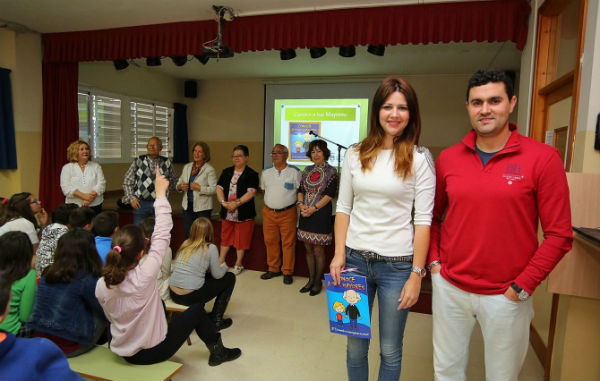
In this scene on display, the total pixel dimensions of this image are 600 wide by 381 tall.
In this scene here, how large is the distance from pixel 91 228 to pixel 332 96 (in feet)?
18.9

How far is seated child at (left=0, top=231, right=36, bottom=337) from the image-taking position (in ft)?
5.72

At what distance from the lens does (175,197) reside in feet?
23.7

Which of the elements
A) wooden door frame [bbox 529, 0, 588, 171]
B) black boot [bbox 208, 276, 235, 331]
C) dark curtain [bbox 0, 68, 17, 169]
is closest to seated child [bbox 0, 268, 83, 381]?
black boot [bbox 208, 276, 235, 331]

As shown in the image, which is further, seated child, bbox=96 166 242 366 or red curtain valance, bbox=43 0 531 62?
red curtain valance, bbox=43 0 531 62

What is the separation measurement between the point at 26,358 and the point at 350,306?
1.00 meters

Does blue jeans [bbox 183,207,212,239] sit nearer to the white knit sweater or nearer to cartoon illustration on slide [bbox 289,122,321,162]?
the white knit sweater

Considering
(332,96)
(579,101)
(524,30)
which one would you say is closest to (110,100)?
(332,96)

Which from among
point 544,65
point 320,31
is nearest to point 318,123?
A: point 320,31

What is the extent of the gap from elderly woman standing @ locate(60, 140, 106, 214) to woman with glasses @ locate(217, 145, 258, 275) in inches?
50.8

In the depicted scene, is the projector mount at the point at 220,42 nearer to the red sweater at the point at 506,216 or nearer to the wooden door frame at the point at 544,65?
the wooden door frame at the point at 544,65

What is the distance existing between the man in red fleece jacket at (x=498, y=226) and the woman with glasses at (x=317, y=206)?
2.11m

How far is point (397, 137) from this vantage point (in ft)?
4.61

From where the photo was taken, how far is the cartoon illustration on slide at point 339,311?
1.45 meters

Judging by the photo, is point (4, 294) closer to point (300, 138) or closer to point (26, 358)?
point (26, 358)
